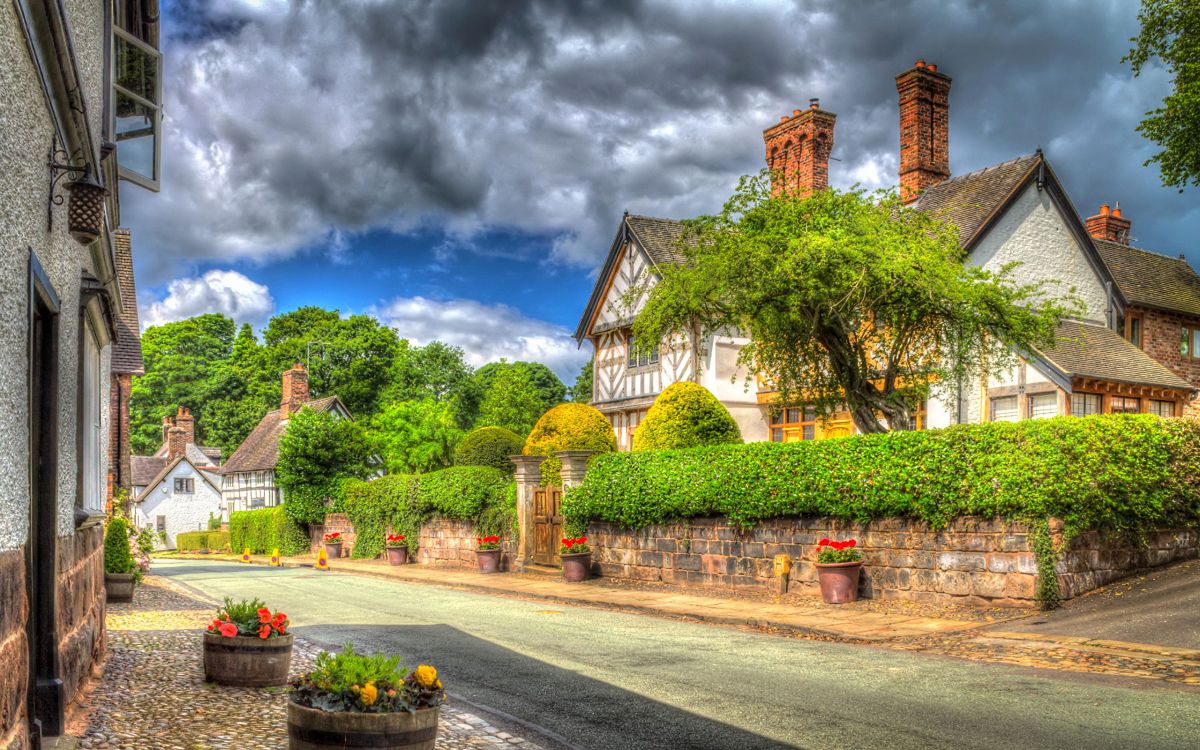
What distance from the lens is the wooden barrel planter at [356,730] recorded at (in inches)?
198

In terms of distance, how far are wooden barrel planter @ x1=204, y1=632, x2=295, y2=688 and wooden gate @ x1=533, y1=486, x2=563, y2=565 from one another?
1520 centimetres

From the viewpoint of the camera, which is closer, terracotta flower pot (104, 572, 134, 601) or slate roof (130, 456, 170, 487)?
terracotta flower pot (104, 572, 134, 601)

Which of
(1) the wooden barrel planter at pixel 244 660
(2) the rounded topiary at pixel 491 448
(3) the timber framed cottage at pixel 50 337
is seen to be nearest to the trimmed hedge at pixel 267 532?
(2) the rounded topiary at pixel 491 448

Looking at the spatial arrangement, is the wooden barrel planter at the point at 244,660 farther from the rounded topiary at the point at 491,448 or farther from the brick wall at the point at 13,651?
the rounded topiary at the point at 491,448

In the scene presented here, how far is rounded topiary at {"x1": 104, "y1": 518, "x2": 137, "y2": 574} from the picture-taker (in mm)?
17672

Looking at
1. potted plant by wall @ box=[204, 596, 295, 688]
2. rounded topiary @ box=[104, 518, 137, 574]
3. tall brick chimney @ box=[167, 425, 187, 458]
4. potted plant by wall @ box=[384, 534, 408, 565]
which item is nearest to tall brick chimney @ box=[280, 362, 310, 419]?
A: tall brick chimney @ box=[167, 425, 187, 458]

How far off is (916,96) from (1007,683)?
2465cm

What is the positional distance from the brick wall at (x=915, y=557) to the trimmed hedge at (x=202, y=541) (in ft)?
133

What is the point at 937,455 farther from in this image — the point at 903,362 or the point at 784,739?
the point at 784,739

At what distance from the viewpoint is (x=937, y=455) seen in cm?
1491

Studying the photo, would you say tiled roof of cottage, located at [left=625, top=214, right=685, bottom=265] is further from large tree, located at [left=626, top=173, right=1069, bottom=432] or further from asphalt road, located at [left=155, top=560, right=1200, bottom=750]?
asphalt road, located at [left=155, top=560, right=1200, bottom=750]

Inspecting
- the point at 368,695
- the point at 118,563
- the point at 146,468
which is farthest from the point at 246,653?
the point at 146,468

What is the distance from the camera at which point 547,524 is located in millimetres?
24547

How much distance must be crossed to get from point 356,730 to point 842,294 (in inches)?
602
